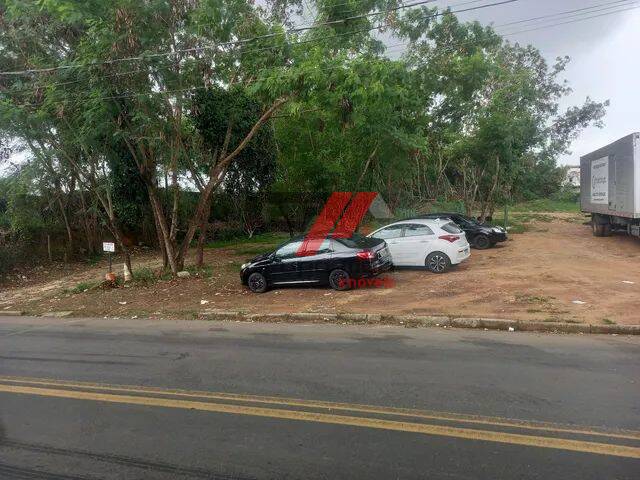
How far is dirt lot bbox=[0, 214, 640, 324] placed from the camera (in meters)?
9.74

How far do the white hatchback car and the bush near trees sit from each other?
354 cm

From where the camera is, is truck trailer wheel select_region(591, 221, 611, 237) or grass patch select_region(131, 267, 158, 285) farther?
truck trailer wheel select_region(591, 221, 611, 237)

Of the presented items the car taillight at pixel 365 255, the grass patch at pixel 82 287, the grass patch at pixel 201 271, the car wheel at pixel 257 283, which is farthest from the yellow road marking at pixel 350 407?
the grass patch at pixel 201 271

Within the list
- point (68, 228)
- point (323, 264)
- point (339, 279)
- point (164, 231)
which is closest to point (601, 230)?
point (339, 279)

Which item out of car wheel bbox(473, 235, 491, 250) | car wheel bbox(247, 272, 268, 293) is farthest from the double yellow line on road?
car wheel bbox(473, 235, 491, 250)

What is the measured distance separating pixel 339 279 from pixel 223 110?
6.41 metres

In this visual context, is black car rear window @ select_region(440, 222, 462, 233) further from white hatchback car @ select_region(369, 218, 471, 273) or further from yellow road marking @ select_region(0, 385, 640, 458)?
yellow road marking @ select_region(0, 385, 640, 458)

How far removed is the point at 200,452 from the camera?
4.12m

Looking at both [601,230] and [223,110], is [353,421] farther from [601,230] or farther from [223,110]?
[601,230]

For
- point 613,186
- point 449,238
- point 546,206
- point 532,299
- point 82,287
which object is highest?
point 613,186

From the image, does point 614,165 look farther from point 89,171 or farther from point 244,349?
point 89,171

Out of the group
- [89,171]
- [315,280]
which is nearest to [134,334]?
[315,280]

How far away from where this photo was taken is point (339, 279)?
1234 centimetres

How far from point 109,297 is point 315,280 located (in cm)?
572
